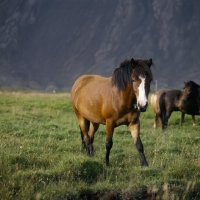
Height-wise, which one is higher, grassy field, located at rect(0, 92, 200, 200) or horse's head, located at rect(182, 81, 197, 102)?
horse's head, located at rect(182, 81, 197, 102)

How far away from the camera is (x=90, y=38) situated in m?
158

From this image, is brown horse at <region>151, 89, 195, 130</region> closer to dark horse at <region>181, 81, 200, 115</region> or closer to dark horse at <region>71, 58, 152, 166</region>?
dark horse at <region>181, 81, 200, 115</region>

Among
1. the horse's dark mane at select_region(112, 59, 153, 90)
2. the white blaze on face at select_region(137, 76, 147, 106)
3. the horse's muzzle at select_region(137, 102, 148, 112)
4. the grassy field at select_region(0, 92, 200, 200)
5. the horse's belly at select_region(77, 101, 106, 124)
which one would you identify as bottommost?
the grassy field at select_region(0, 92, 200, 200)

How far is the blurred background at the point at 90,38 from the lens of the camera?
5541 inches

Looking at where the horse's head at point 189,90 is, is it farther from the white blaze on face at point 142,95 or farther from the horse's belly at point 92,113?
the white blaze on face at point 142,95

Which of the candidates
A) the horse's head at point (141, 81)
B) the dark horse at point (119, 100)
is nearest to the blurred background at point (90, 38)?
the dark horse at point (119, 100)

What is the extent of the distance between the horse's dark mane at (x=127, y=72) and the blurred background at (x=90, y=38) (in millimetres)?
122243

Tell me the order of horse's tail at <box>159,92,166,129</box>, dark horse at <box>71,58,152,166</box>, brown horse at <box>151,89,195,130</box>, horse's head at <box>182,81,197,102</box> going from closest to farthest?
dark horse at <box>71,58,152,166</box> < horse's head at <box>182,81,197,102</box> < brown horse at <box>151,89,195,130</box> < horse's tail at <box>159,92,166,129</box>

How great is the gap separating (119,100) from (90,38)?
150208mm

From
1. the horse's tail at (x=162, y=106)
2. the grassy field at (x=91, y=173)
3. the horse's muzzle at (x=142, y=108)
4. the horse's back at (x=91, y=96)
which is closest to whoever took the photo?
the grassy field at (x=91, y=173)

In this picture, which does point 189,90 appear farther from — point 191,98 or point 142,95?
A: point 142,95

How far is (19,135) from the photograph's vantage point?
13.7 meters

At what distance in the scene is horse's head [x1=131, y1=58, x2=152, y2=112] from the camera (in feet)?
28.7

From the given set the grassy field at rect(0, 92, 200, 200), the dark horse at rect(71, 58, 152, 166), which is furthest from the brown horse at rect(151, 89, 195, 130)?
the dark horse at rect(71, 58, 152, 166)
